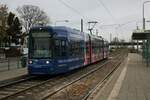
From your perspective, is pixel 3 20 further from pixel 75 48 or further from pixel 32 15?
pixel 75 48

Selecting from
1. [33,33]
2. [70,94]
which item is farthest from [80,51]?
[70,94]

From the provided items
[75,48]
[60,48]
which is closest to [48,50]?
[60,48]

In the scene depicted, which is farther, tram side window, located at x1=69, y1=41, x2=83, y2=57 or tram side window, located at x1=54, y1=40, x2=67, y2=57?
tram side window, located at x1=69, y1=41, x2=83, y2=57

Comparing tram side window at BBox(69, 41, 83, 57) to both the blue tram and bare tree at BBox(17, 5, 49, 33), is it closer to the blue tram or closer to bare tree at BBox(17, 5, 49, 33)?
the blue tram

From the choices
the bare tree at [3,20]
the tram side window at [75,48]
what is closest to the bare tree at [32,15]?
the bare tree at [3,20]

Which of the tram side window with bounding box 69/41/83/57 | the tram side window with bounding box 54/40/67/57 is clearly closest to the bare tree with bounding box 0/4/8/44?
the tram side window with bounding box 69/41/83/57

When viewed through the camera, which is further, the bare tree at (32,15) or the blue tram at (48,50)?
the bare tree at (32,15)

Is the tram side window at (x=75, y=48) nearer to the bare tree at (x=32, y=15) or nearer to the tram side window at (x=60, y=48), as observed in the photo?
the tram side window at (x=60, y=48)

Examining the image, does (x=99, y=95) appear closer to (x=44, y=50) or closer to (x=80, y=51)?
(x=44, y=50)

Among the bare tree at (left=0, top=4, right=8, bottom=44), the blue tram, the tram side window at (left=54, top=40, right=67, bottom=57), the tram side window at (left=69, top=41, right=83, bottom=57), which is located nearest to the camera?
the blue tram

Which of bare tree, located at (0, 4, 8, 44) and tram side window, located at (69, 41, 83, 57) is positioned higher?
bare tree, located at (0, 4, 8, 44)

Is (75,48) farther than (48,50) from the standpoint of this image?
Yes

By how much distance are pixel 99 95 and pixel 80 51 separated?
16.5m

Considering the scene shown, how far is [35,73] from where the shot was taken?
Answer: 22.5 meters
